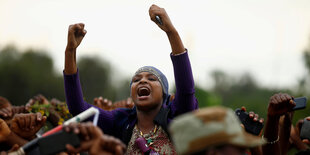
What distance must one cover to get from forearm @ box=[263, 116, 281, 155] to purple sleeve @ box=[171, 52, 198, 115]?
0.85m

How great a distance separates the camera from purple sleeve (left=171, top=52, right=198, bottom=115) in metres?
3.67

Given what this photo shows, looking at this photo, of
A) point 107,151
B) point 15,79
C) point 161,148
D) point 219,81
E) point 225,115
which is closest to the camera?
point 225,115

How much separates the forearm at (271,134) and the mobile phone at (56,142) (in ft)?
7.41

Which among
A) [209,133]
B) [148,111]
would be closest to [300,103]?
[148,111]

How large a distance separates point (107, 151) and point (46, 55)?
3904 centimetres

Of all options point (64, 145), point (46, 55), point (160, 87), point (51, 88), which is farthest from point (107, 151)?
point (46, 55)

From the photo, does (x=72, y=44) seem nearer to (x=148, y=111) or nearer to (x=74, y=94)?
(x=74, y=94)

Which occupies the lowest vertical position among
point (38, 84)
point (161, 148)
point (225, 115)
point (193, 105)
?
point (38, 84)

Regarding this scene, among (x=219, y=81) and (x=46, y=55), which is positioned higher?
(x=46, y=55)

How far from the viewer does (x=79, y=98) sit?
12.7ft

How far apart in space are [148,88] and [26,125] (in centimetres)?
123

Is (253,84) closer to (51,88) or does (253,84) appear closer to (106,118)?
(51,88)

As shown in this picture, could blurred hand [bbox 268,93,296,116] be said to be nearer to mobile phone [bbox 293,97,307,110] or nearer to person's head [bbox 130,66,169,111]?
mobile phone [bbox 293,97,307,110]

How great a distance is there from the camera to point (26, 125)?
148 inches
